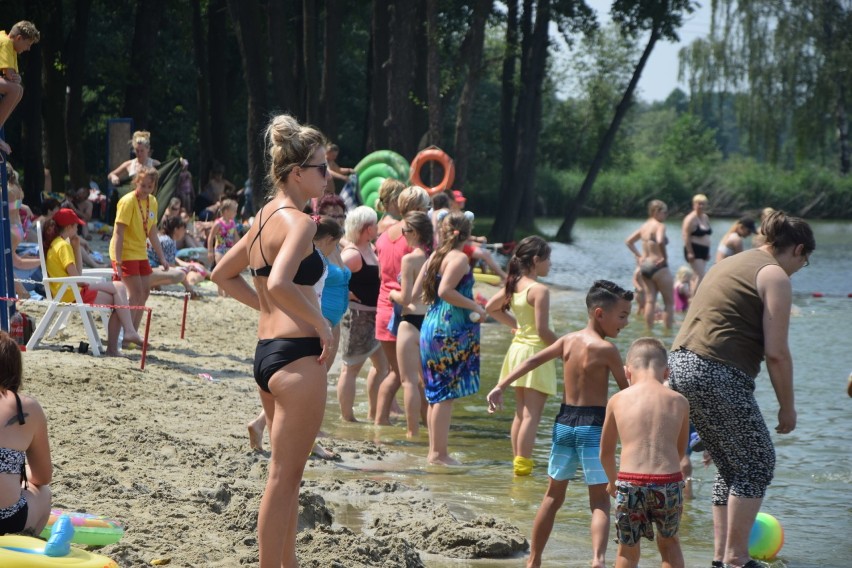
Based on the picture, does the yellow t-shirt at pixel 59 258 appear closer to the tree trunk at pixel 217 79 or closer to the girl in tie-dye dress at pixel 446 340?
the girl in tie-dye dress at pixel 446 340

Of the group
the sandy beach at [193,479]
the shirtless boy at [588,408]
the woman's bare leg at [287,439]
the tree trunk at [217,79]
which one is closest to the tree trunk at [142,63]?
the tree trunk at [217,79]

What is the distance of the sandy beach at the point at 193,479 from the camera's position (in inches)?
228

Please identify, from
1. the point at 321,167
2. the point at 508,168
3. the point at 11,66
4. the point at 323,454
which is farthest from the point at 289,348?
the point at 508,168

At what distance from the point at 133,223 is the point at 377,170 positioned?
10.3m

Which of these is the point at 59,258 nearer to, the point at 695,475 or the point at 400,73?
the point at 695,475

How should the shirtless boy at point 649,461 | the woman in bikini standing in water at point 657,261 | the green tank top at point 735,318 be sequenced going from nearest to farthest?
the shirtless boy at point 649,461 → the green tank top at point 735,318 → the woman in bikini standing in water at point 657,261

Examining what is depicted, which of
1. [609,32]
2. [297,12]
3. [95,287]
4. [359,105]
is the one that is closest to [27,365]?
[95,287]

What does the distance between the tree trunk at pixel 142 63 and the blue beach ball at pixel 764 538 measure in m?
23.0

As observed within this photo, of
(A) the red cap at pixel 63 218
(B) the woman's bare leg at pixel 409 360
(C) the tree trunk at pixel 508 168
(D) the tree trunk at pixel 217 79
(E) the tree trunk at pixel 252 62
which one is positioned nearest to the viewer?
(B) the woman's bare leg at pixel 409 360

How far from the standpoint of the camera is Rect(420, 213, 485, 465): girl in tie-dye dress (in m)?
8.57

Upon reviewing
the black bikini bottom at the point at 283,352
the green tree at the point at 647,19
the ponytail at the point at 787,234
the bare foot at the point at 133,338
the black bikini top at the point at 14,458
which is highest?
the green tree at the point at 647,19

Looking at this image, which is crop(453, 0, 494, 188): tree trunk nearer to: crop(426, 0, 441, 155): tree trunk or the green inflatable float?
crop(426, 0, 441, 155): tree trunk

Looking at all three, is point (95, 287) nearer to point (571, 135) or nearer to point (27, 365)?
point (27, 365)

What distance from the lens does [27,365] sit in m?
9.66
